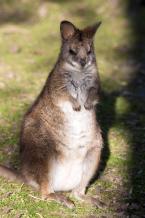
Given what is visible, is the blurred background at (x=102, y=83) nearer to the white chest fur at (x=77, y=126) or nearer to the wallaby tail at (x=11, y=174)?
the wallaby tail at (x=11, y=174)

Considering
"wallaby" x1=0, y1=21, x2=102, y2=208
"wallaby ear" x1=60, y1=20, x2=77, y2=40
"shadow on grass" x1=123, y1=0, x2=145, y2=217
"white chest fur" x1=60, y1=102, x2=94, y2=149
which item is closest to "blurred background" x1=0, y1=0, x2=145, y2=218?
"shadow on grass" x1=123, y1=0, x2=145, y2=217

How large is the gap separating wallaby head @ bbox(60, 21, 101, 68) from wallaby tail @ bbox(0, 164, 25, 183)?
1105 mm

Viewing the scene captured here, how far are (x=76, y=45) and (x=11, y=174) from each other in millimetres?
1292

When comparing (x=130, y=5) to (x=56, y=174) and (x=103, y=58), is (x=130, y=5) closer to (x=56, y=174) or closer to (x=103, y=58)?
(x=103, y=58)

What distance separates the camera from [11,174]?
5172 millimetres

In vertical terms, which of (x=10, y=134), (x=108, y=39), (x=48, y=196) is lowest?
(x=48, y=196)

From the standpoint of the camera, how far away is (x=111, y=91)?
8102mm

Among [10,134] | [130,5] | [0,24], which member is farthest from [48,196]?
[130,5]

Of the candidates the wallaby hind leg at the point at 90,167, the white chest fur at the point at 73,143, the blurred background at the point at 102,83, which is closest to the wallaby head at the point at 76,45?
the white chest fur at the point at 73,143

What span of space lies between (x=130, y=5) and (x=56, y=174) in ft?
23.9

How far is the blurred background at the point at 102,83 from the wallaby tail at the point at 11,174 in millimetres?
109

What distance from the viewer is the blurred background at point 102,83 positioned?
515 centimetres

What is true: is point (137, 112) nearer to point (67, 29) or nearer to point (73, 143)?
point (73, 143)

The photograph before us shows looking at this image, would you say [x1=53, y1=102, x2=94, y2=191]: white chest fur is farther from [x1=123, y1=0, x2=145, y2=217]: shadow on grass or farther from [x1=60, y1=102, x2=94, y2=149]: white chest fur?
[x1=123, y1=0, x2=145, y2=217]: shadow on grass
